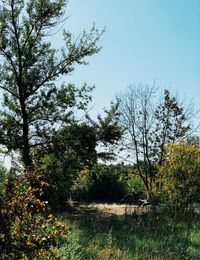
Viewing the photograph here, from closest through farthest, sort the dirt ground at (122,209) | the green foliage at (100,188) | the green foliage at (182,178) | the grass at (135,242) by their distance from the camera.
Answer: the grass at (135,242) → the green foliage at (182,178) → the dirt ground at (122,209) → the green foliage at (100,188)

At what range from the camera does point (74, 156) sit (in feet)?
80.1

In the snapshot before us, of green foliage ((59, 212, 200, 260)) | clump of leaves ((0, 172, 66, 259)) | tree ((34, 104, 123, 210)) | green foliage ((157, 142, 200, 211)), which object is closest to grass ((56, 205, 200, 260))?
green foliage ((59, 212, 200, 260))

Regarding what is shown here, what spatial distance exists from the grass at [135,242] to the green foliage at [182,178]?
3162mm

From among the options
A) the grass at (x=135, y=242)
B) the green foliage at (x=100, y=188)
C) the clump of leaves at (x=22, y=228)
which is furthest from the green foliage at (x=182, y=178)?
the green foliage at (x=100, y=188)

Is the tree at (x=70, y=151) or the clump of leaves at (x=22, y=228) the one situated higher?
the tree at (x=70, y=151)

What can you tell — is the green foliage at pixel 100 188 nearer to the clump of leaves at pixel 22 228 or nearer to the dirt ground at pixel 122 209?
the dirt ground at pixel 122 209

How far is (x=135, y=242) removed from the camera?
11117 mm

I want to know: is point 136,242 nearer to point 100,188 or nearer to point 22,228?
point 22,228

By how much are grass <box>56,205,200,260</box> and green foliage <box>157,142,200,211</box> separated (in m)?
3.16

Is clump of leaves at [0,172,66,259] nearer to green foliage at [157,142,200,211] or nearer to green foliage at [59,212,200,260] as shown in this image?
green foliage at [59,212,200,260]

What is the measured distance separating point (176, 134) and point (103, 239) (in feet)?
76.1

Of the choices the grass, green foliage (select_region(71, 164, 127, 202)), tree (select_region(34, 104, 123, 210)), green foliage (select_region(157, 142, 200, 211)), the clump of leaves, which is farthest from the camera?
green foliage (select_region(71, 164, 127, 202))

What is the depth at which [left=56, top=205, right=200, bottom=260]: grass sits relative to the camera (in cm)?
954

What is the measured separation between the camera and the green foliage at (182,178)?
1831cm
